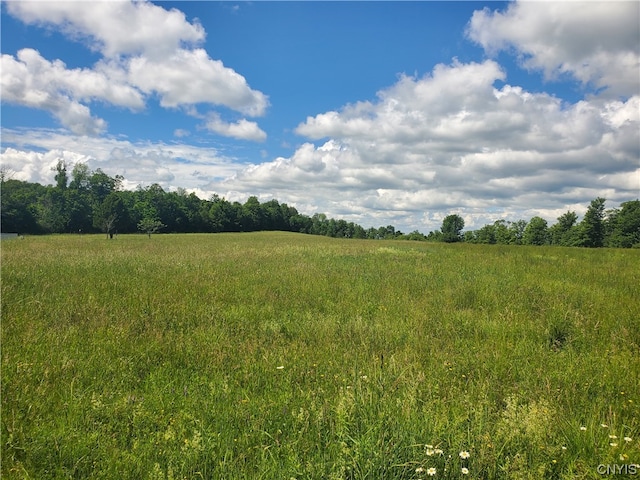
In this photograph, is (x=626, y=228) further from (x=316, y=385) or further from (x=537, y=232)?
(x=316, y=385)

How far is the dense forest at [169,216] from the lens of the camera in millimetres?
65938

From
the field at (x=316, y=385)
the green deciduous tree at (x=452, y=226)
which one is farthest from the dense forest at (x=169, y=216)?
the field at (x=316, y=385)

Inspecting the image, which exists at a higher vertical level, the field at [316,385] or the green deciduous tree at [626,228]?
the green deciduous tree at [626,228]

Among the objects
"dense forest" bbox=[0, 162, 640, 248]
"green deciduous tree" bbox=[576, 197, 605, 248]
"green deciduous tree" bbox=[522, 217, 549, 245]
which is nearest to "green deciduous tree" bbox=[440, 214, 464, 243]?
"dense forest" bbox=[0, 162, 640, 248]

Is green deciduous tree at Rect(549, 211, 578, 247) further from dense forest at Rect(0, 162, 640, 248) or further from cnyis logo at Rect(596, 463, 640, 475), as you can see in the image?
cnyis logo at Rect(596, 463, 640, 475)

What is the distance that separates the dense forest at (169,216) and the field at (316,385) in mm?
50345

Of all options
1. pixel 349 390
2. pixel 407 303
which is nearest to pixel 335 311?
pixel 407 303

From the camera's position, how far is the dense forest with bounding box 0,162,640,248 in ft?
216

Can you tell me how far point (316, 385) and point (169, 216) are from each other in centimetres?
9767

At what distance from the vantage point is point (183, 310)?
22.8ft

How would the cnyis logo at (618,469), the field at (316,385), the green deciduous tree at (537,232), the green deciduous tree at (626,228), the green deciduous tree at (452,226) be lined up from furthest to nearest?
the green deciduous tree at (452,226) < the green deciduous tree at (537,232) < the green deciduous tree at (626,228) < the field at (316,385) < the cnyis logo at (618,469)

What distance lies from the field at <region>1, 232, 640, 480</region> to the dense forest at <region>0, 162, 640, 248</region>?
5034 centimetres

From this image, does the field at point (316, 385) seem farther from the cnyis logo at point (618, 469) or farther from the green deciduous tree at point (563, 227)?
the green deciduous tree at point (563, 227)

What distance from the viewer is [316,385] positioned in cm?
392
